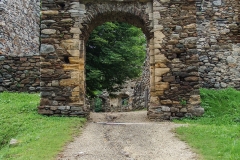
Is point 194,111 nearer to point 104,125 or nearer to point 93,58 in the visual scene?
point 104,125

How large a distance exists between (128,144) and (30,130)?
2564mm

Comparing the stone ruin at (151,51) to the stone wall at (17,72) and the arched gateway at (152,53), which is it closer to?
the arched gateway at (152,53)

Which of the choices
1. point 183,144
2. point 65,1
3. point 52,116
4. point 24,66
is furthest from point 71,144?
point 24,66

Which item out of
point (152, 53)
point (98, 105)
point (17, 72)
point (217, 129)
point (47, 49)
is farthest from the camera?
point (98, 105)

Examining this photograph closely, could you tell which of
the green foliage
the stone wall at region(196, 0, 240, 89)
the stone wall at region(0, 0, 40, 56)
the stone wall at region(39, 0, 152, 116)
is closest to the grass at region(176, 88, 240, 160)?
the stone wall at region(196, 0, 240, 89)

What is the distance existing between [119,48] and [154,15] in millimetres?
4395

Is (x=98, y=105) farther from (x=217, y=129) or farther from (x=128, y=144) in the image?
(x=128, y=144)

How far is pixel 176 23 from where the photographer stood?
9422mm

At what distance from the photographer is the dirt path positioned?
545 centimetres

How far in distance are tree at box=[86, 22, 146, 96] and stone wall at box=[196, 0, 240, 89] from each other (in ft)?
11.0

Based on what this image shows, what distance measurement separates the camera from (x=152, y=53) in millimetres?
9562

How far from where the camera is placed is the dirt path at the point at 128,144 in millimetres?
5453

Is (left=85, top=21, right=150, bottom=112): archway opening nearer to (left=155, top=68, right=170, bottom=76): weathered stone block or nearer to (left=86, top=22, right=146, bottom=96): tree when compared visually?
(left=86, top=22, right=146, bottom=96): tree

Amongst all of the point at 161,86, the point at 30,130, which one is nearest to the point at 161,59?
the point at 161,86
